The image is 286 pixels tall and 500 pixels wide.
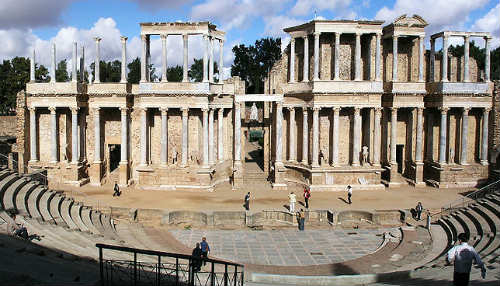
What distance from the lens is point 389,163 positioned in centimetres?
3566

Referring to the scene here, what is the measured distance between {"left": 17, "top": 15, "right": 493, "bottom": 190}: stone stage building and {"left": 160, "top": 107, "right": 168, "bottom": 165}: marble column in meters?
0.07

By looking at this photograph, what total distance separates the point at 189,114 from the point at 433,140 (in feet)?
62.2

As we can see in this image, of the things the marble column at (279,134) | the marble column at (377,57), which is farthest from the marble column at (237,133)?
the marble column at (377,57)

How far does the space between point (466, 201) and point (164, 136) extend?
20.5 m

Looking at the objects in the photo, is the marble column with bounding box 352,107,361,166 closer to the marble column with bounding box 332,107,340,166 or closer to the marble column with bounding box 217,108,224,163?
the marble column with bounding box 332,107,340,166

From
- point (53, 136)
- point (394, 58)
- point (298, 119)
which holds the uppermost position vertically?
point (394, 58)

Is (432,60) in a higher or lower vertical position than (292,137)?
higher

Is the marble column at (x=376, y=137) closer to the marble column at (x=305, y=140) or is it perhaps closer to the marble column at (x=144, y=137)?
the marble column at (x=305, y=140)

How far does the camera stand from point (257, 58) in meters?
83.2

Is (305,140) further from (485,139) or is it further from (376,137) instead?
(485,139)

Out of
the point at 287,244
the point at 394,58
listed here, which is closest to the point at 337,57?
the point at 394,58

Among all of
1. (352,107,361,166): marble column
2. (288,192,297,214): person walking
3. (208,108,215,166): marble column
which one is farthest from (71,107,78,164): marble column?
(352,107,361,166): marble column

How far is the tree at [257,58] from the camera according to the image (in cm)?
8250

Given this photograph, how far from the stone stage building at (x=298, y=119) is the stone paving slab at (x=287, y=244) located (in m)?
9.95
